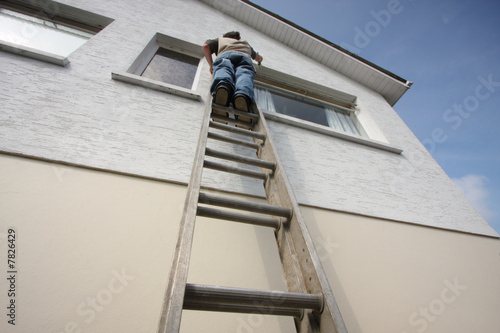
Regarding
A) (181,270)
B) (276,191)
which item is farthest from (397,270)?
(181,270)

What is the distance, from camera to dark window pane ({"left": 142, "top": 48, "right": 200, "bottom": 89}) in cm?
282

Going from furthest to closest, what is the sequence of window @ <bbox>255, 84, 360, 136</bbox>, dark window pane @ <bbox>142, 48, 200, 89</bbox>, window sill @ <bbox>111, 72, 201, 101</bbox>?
window @ <bbox>255, 84, 360, 136</bbox> → dark window pane @ <bbox>142, 48, 200, 89</bbox> → window sill @ <bbox>111, 72, 201, 101</bbox>

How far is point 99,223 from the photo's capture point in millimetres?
1280

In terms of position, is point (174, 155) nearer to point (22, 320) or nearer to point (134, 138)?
point (134, 138)

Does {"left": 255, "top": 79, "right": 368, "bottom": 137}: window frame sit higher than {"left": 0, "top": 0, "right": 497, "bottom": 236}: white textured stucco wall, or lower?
higher

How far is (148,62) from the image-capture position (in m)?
2.95

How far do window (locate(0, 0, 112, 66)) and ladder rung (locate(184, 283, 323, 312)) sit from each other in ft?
11.0

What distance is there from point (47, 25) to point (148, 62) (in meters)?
1.53

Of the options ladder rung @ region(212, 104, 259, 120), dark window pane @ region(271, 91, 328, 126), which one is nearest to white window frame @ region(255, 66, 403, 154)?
dark window pane @ region(271, 91, 328, 126)

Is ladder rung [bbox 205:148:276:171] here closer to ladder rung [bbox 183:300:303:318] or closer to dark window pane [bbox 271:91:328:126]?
ladder rung [bbox 183:300:303:318]

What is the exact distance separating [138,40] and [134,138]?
201cm

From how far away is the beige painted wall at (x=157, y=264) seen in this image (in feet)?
3.35

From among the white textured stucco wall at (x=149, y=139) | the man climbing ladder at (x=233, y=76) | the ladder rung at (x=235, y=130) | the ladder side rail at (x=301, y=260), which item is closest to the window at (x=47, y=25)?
the white textured stucco wall at (x=149, y=139)

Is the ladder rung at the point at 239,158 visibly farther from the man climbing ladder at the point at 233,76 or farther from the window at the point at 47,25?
the window at the point at 47,25
